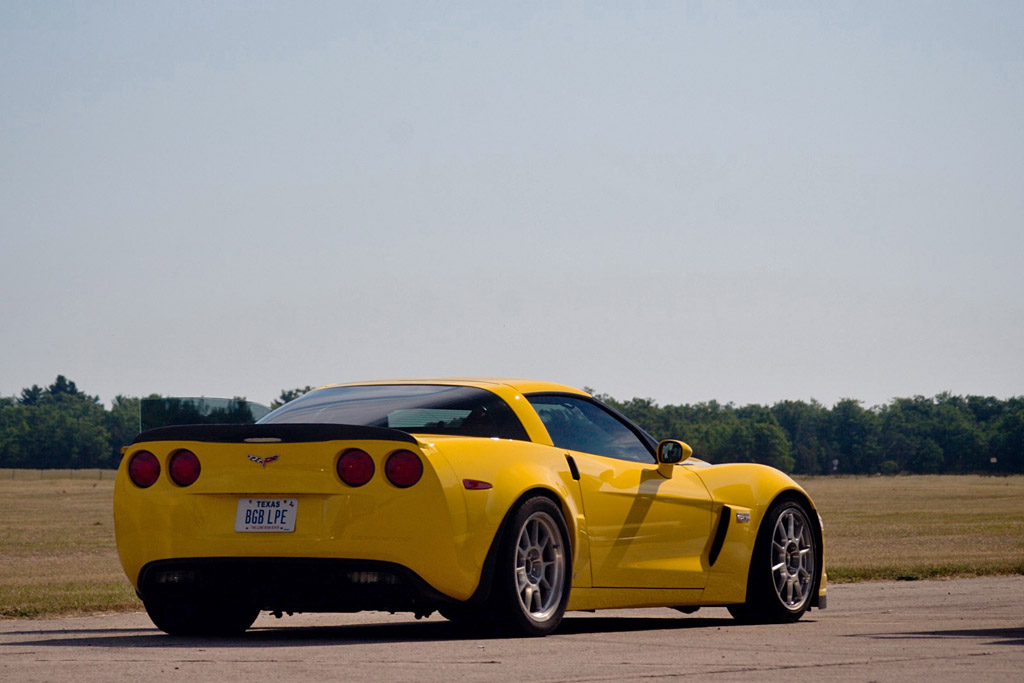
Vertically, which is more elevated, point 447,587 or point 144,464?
point 144,464

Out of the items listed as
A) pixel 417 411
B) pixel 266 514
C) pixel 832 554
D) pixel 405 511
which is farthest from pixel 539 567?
pixel 832 554

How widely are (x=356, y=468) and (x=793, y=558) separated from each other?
136 inches

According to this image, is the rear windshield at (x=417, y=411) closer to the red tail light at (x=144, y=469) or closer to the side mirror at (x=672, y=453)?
the red tail light at (x=144, y=469)

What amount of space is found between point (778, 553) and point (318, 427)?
338 centimetres

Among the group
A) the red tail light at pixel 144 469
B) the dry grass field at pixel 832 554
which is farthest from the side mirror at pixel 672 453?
the dry grass field at pixel 832 554

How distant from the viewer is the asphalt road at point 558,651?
554cm

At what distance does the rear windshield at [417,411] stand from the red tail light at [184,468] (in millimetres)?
393

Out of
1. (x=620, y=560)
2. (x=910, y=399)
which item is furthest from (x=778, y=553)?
(x=910, y=399)

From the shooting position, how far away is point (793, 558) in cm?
921

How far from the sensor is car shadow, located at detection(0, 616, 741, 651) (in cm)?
700

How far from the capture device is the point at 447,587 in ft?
22.3

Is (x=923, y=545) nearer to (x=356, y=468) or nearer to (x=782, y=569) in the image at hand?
(x=782, y=569)

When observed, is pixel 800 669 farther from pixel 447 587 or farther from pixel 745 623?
pixel 745 623

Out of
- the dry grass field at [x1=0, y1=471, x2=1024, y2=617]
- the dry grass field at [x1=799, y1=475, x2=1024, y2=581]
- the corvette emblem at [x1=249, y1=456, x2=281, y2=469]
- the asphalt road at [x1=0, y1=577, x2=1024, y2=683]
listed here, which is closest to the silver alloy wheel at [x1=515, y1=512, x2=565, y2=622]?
A: the asphalt road at [x1=0, y1=577, x2=1024, y2=683]
